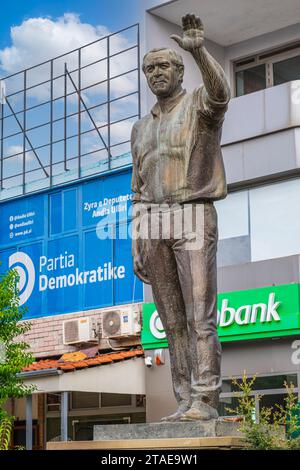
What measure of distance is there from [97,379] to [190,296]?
523 inches

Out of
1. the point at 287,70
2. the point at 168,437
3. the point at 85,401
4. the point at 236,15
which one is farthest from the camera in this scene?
the point at 85,401

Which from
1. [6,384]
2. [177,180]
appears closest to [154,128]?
[177,180]

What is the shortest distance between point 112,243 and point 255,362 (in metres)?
4.42

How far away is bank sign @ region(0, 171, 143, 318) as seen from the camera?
2134 cm

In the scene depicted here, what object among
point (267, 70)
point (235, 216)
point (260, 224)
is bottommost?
point (260, 224)

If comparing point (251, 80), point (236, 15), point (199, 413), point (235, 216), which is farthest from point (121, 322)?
point (199, 413)

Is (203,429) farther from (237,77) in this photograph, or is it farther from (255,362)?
(237,77)

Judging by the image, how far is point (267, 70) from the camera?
21.0 meters

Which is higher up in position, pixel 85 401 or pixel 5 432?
pixel 85 401

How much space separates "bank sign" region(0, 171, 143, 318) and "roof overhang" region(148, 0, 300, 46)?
3.40 meters

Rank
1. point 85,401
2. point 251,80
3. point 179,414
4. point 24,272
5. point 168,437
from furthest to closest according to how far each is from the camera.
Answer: point 85,401 < point 24,272 < point 251,80 < point 179,414 < point 168,437

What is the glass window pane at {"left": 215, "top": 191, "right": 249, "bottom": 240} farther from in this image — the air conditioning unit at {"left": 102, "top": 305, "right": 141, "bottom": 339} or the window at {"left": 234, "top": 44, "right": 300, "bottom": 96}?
the window at {"left": 234, "top": 44, "right": 300, "bottom": 96}

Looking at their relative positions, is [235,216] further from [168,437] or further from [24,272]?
[168,437]

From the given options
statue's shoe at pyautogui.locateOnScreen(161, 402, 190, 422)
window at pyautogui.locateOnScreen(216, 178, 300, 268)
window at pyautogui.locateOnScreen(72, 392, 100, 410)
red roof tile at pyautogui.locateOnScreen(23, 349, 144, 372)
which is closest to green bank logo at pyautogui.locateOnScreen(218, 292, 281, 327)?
window at pyautogui.locateOnScreen(216, 178, 300, 268)
